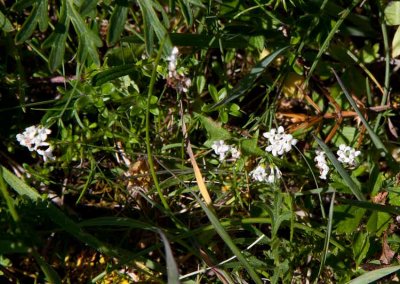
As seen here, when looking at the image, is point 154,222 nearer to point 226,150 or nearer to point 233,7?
point 226,150

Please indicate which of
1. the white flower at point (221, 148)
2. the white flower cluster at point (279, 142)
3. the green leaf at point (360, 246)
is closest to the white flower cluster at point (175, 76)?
the white flower at point (221, 148)

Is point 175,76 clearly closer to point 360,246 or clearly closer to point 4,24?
point 4,24

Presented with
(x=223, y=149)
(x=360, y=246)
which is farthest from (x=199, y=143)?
(x=360, y=246)

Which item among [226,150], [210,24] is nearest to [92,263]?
[226,150]

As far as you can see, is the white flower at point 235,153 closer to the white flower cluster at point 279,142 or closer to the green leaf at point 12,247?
the white flower cluster at point 279,142

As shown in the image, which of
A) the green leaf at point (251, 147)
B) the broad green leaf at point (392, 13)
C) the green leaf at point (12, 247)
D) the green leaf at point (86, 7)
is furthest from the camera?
the broad green leaf at point (392, 13)
